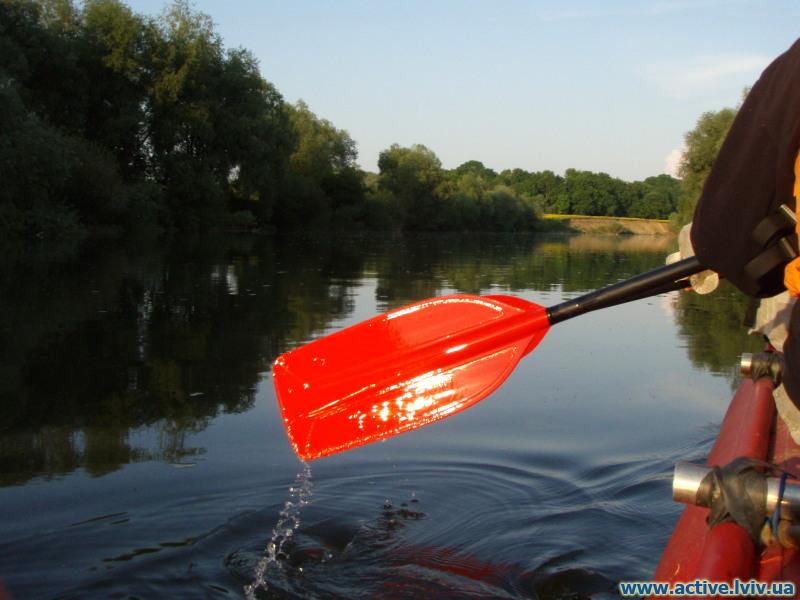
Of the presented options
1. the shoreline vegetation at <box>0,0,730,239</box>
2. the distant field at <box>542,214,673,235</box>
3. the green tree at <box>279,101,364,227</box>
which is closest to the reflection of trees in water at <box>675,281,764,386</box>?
the shoreline vegetation at <box>0,0,730,239</box>

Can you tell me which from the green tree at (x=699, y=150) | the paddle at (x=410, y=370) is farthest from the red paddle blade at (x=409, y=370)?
the green tree at (x=699, y=150)

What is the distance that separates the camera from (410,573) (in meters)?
3.21

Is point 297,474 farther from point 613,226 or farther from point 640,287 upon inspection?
point 613,226

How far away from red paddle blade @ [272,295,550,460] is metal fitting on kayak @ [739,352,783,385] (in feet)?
3.61

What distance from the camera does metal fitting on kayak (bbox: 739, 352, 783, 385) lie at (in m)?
3.35

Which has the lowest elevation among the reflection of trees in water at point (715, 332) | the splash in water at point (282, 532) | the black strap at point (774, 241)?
the splash in water at point (282, 532)

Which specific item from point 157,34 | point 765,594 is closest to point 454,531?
→ point 765,594

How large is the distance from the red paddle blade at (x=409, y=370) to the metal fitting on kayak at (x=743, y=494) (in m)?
1.12

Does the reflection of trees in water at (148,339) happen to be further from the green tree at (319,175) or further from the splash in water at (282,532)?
the green tree at (319,175)

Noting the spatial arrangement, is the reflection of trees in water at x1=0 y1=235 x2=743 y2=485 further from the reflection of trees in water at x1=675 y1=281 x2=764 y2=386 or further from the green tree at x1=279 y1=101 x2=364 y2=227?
the green tree at x1=279 y1=101 x2=364 y2=227

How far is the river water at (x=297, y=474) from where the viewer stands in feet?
10.3

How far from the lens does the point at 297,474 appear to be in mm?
4133

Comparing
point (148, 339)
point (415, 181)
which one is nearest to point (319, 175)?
point (415, 181)

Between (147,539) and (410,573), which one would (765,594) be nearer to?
(410,573)
